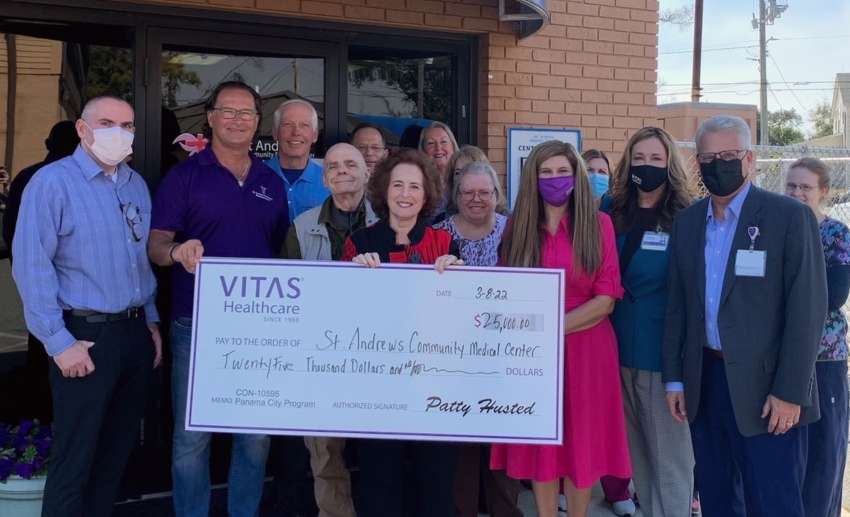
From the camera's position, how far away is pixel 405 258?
10.6ft

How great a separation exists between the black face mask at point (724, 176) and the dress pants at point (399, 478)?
1578mm

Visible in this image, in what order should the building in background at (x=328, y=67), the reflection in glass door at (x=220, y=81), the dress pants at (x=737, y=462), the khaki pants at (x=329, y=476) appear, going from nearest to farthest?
1. the dress pants at (x=737, y=462)
2. the khaki pants at (x=329, y=476)
3. the building in background at (x=328, y=67)
4. the reflection in glass door at (x=220, y=81)

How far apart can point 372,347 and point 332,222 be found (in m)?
0.72

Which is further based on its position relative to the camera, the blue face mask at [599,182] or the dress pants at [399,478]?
the blue face mask at [599,182]

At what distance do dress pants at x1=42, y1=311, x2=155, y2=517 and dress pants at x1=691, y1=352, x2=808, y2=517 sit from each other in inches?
99.9

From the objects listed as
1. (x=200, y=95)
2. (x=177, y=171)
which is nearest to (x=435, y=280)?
(x=177, y=171)

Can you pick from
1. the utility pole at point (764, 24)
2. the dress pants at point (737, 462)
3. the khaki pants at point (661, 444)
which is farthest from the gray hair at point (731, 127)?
the utility pole at point (764, 24)

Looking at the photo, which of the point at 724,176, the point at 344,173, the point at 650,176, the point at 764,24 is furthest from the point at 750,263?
the point at 764,24

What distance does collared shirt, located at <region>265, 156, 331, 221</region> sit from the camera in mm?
4059

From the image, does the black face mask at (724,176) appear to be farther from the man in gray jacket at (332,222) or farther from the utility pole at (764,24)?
the utility pole at (764,24)

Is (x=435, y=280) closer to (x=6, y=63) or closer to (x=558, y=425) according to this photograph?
(x=558, y=425)

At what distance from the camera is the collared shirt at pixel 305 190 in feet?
13.3

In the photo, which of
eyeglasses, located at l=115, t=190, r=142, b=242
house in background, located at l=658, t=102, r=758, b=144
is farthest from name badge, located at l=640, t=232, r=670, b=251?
house in background, located at l=658, t=102, r=758, b=144

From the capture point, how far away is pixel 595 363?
133 inches
